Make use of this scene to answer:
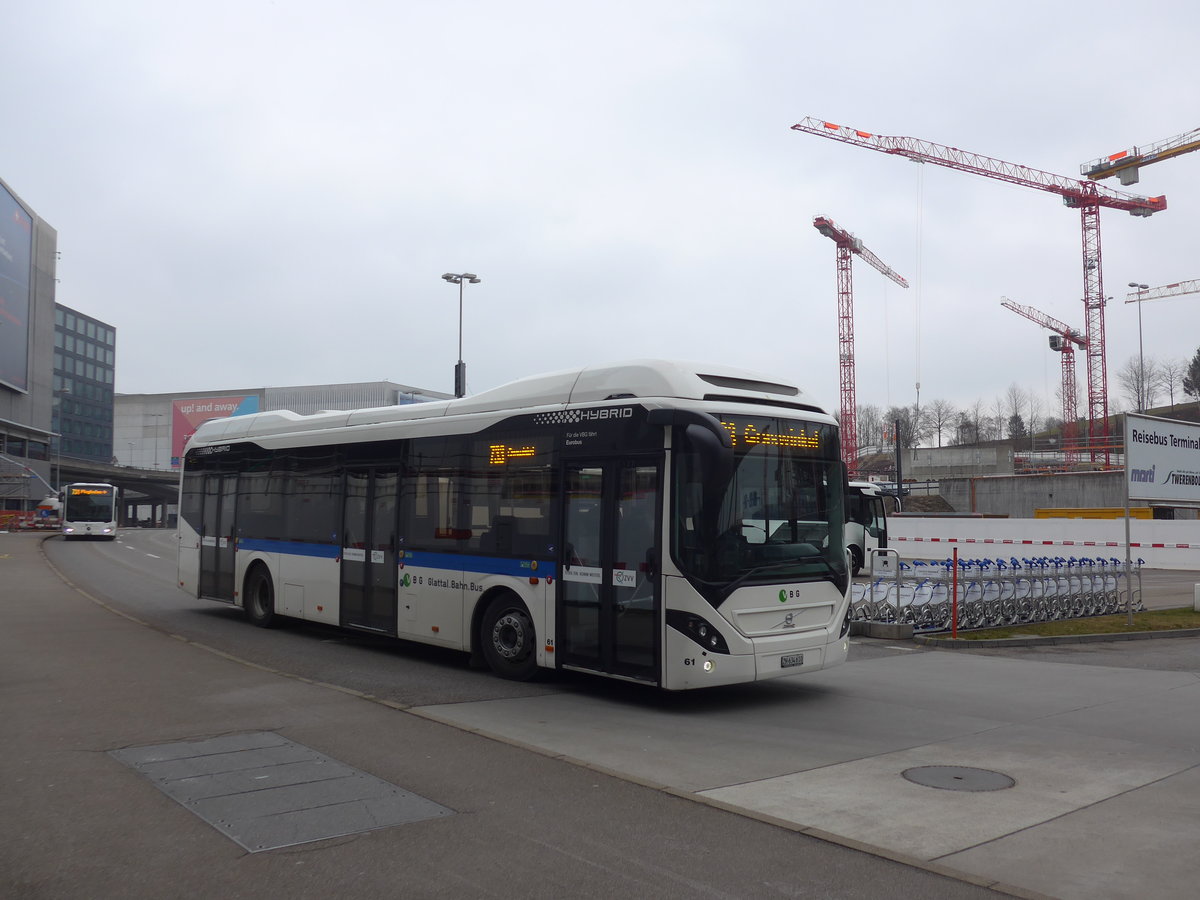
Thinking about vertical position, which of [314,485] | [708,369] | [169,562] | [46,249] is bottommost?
[169,562]

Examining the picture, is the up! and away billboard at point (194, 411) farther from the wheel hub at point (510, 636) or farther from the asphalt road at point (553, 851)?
the asphalt road at point (553, 851)

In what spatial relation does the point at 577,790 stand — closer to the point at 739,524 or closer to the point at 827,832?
the point at 827,832

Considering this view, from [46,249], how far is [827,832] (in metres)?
100

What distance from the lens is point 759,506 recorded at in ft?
31.1

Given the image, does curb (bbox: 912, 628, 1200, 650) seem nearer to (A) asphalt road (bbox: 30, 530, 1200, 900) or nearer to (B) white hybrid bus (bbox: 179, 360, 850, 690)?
(A) asphalt road (bbox: 30, 530, 1200, 900)

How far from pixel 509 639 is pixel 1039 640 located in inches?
373

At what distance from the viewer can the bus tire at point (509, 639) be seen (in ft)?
35.0

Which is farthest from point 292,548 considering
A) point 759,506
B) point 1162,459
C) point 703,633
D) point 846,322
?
point 846,322

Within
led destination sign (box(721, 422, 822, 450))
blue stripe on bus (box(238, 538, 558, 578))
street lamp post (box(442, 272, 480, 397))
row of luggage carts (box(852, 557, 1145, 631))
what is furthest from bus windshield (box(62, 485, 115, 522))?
led destination sign (box(721, 422, 822, 450))

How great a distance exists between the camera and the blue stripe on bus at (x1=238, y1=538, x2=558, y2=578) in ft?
34.2

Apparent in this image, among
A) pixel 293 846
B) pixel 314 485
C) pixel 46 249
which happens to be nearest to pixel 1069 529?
pixel 314 485

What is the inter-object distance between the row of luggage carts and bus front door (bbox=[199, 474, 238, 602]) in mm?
10607

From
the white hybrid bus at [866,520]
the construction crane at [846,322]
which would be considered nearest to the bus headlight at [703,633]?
the white hybrid bus at [866,520]

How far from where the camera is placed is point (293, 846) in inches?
211
